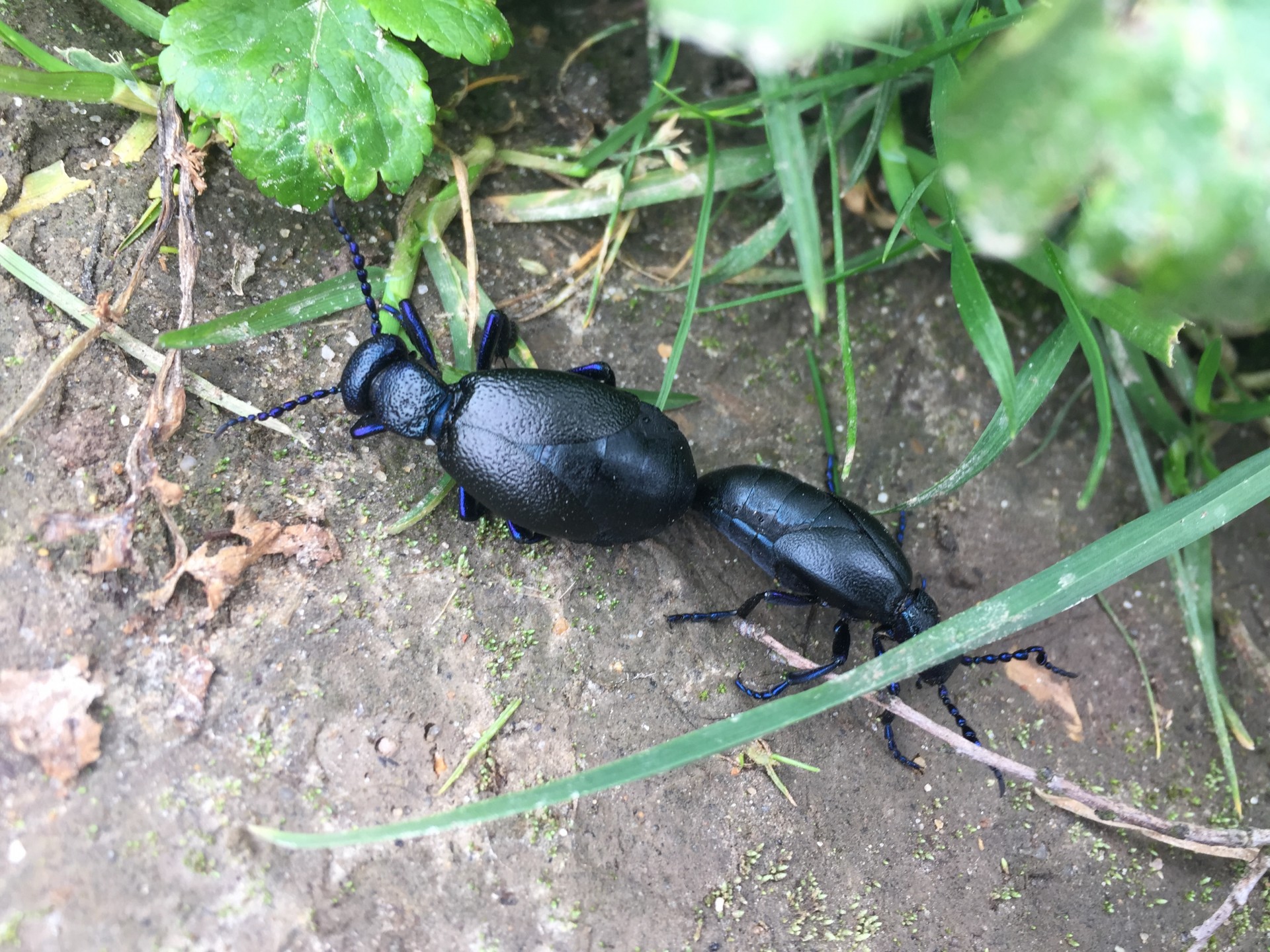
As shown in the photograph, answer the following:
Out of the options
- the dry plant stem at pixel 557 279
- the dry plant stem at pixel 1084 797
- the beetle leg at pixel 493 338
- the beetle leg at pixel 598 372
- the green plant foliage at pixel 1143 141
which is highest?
the green plant foliage at pixel 1143 141

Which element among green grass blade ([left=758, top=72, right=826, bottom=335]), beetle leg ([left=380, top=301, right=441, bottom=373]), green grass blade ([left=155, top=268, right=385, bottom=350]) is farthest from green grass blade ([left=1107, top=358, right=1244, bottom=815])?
green grass blade ([left=155, top=268, right=385, bottom=350])

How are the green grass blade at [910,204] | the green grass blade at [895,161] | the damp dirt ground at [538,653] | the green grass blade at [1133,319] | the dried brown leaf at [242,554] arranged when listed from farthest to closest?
1. the green grass blade at [895,161]
2. the green grass blade at [910,204]
3. the green grass blade at [1133,319]
4. the dried brown leaf at [242,554]
5. the damp dirt ground at [538,653]

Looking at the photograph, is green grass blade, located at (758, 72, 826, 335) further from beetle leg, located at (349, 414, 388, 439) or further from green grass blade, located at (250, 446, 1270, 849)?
beetle leg, located at (349, 414, 388, 439)

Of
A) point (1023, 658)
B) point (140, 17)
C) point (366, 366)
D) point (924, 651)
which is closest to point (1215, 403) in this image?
point (1023, 658)

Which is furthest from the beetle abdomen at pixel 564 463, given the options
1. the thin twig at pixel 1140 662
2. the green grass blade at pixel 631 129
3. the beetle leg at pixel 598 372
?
the thin twig at pixel 1140 662

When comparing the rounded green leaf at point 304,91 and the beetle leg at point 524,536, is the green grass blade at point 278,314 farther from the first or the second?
the beetle leg at point 524,536
